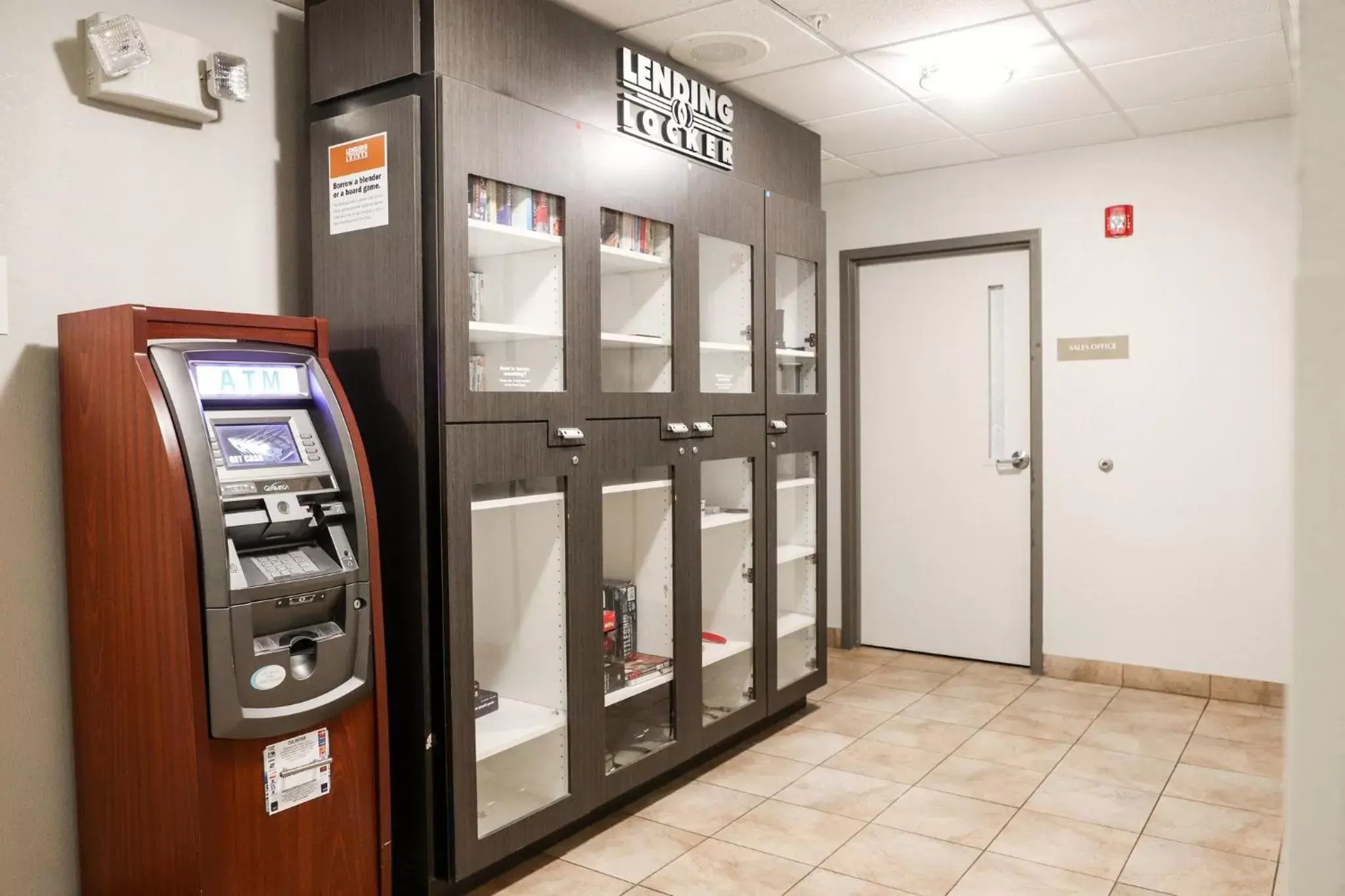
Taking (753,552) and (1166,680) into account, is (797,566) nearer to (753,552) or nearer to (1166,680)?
(753,552)

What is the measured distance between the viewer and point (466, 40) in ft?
8.82

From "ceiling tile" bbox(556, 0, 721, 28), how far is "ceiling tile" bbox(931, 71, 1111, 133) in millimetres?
1457

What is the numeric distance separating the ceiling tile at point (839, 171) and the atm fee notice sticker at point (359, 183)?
3.02 meters

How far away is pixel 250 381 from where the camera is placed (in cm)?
225

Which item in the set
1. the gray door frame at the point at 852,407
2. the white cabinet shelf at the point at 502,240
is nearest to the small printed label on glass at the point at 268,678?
the white cabinet shelf at the point at 502,240

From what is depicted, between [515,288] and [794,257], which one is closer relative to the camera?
[515,288]

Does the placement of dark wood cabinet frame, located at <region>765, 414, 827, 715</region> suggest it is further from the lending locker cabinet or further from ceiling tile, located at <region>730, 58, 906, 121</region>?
ceiling tile, located at <region>730, 58, 906, 121</region>

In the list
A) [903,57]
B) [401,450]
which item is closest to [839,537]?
[903,57]

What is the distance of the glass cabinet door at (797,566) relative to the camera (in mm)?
4176

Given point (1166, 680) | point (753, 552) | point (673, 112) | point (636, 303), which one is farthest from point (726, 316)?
point (1166, 680)

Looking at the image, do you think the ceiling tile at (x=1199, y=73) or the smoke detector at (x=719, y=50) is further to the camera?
the ceiling tile at (x=1199, y=73)

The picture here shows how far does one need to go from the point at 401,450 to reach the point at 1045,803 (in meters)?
2.50

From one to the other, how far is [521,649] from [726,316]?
155cm

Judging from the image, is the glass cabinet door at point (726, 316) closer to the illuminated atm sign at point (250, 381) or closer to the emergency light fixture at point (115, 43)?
the illuminated atm sign at point (250, 381)
